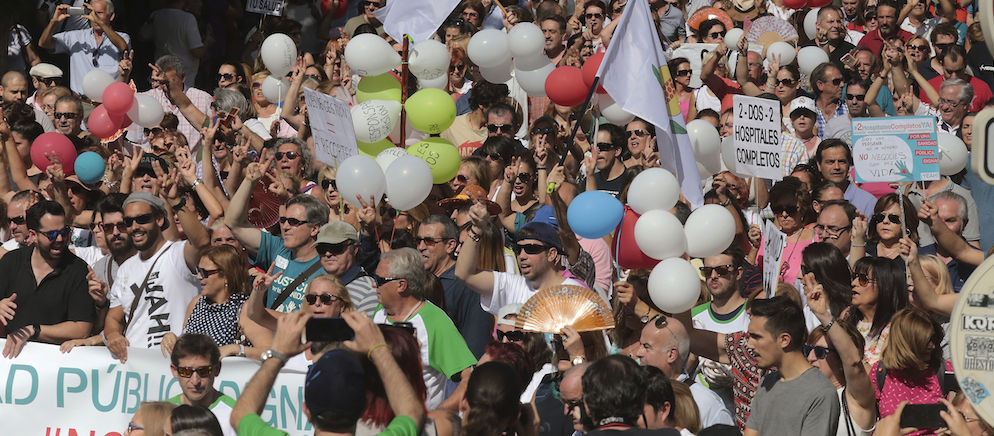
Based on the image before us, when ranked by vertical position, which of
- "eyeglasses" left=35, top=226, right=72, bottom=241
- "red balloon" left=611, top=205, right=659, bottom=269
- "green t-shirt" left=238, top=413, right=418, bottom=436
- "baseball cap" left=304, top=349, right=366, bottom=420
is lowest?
"red balloon" left=611, top=205, right=659, bottom=269

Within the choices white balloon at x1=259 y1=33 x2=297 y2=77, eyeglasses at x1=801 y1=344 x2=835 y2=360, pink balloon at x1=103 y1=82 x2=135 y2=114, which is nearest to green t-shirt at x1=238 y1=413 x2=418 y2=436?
eyeglasses at x1=801 y1=344 x2=835 y2=360

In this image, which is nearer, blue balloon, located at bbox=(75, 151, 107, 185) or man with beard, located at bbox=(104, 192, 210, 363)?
man with beard, located at bbox=(104, 192, 210, 363)

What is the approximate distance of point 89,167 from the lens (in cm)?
974

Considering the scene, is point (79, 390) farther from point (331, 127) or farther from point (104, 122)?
point (104, 122)

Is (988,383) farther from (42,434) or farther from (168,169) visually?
(168,169)

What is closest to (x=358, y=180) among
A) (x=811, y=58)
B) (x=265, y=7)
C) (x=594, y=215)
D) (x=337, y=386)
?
(x=594, y=215)

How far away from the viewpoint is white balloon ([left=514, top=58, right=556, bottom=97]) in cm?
1021

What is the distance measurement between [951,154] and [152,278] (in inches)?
203

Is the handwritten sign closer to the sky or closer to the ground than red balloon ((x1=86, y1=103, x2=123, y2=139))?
closer to the sky

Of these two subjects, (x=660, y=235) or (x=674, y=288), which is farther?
(x=660, y=235)

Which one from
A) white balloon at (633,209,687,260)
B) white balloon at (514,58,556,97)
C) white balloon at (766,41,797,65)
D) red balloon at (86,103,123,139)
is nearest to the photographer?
white balloon at (633,209,687,260)

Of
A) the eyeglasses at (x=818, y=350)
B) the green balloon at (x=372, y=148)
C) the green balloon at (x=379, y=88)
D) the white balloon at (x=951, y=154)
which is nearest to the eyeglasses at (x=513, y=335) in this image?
the eyeglasses at (x=818, y=350)

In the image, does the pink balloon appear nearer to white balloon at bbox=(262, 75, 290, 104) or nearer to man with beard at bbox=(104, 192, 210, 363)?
white balloon at bbox=(262, 75, 290, 104)

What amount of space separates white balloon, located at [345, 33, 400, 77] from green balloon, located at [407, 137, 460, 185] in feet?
2.35
